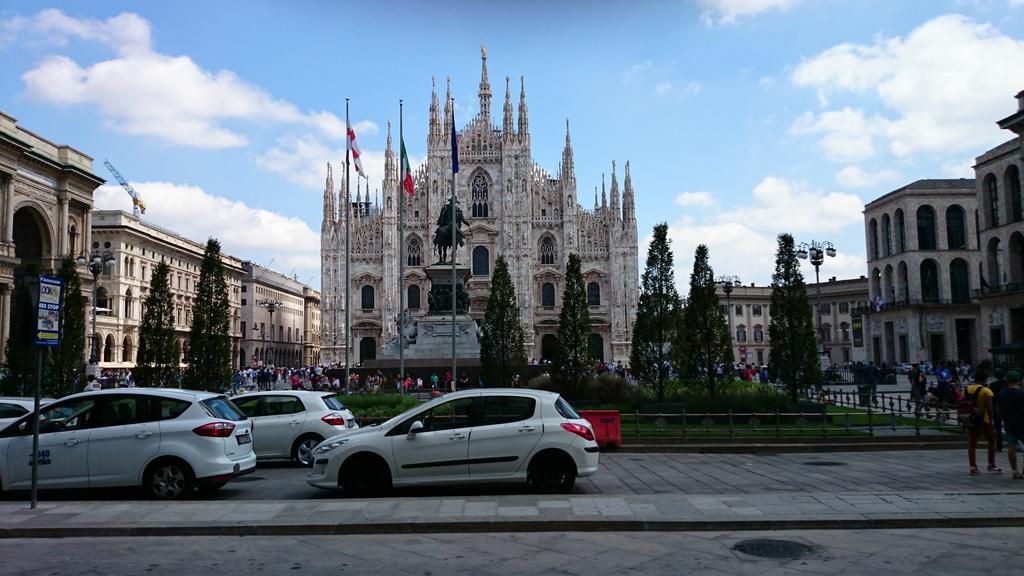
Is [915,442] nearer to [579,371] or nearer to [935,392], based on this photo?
[935,392]

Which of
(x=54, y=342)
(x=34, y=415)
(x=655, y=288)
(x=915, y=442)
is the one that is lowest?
(x=915, y=442)

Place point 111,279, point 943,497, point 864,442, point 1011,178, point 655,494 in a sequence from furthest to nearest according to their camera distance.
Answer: point 111,279 → point 1011,178 → point 864,442 → point 655,494 → point 943,497

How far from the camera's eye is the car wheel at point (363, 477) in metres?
10.6

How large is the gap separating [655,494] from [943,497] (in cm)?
358

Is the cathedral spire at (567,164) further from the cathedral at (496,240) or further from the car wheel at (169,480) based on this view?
the car wheel at (169,480)

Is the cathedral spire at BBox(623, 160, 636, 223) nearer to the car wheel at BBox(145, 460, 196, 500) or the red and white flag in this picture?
the red and white flag

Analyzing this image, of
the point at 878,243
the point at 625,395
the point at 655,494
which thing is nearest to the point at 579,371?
the point at 625,395

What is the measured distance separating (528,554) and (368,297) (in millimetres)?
68654


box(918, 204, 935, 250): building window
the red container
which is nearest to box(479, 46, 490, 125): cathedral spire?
box(918, 204, 935, 250): building window

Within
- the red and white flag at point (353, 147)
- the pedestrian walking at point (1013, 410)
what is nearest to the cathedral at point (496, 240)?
the red and white flag at point (353, 147)

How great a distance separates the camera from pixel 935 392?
72.1 ft

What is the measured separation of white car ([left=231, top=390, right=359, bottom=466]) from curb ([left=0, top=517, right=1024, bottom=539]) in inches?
222

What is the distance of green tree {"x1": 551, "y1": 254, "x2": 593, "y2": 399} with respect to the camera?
2355 cm

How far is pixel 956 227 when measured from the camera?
6056 cm
